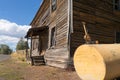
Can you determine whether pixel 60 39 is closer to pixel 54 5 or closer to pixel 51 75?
pixel 54 5

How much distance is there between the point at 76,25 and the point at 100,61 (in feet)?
23.2

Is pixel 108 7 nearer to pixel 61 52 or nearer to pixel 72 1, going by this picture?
pixel 72 1

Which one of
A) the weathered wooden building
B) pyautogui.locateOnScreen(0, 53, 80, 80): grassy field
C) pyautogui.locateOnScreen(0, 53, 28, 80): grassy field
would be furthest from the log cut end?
the weathered wooden building

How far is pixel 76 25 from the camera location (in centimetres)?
1270

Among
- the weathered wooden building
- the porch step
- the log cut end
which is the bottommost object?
the porch step

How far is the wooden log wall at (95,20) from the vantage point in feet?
41.8

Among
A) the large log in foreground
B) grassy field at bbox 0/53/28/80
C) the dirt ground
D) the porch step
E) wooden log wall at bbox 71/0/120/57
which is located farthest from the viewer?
the porch step

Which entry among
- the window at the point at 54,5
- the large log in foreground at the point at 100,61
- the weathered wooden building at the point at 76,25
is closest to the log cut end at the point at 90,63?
the large log in foreground at the point at 100,61

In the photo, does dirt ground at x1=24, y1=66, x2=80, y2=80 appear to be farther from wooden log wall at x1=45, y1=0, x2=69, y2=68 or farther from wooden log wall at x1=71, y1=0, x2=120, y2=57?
wooden log wall at x1=71, y1=0, x2=120, y2=57

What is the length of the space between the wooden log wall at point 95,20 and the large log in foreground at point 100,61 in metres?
5.93

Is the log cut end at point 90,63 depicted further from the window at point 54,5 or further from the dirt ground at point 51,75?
the window at point 54,5

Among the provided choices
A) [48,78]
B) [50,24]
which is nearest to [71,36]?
[48,78]

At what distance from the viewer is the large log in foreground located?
5762mm

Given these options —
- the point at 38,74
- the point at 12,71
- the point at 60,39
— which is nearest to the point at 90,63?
the point at 38,74
